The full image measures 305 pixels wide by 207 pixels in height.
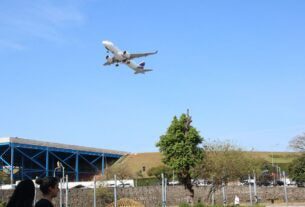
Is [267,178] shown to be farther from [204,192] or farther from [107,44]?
[107,44]

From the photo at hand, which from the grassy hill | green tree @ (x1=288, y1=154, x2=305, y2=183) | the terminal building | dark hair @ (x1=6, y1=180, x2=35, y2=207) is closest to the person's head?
dark hair @ (x1=6, y1=180, x2=35, y2=207)

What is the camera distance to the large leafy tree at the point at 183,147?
29516 millimetres

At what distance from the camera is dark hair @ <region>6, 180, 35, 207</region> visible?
482cm

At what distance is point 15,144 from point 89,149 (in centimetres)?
1778

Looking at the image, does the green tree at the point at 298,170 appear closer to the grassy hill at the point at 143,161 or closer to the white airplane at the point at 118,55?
the grassy hill at the point at 143,161

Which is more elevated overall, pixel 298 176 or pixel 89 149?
pixel 89 149

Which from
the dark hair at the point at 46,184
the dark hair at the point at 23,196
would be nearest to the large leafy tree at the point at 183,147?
the dark hair at the point at 46,184

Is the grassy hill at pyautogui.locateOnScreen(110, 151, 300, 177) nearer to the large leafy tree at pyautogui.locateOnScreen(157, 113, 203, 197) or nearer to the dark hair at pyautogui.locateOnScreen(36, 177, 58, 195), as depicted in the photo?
the large leafy tree at pyautogui.locateOnScreen(157, 113, 203, 197)

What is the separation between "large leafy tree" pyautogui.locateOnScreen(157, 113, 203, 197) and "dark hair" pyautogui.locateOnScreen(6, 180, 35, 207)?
24601 millimetres

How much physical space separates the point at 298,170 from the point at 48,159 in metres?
39.3

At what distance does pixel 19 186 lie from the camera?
16.1ft

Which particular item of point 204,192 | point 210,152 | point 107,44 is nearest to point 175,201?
point 204,192

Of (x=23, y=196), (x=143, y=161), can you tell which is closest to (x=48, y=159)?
(x=143, y=161)

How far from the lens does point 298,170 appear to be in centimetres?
6250
